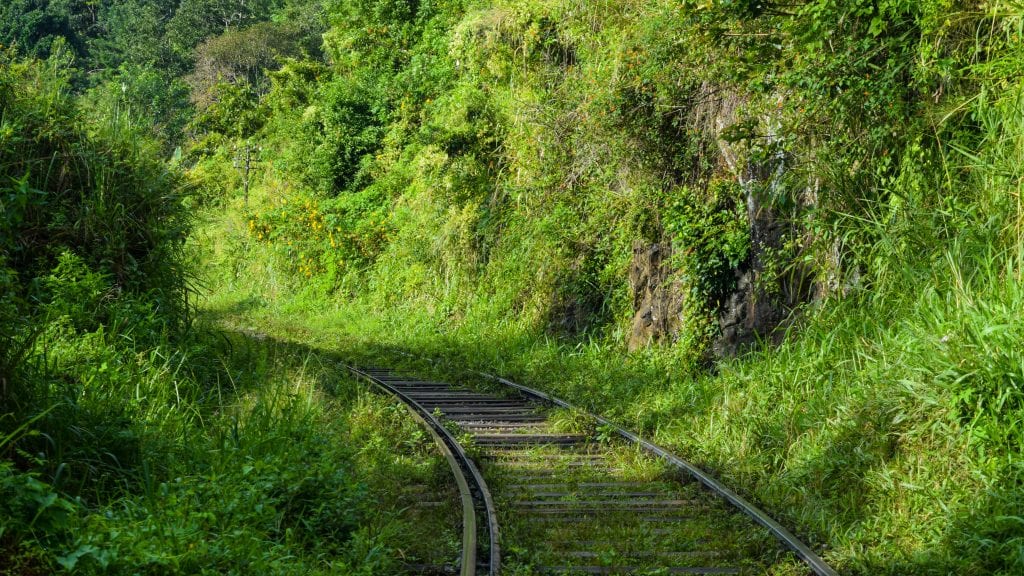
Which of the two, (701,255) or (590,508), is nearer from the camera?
(590,508)

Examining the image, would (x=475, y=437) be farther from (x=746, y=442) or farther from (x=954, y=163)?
(x=954, y=163)

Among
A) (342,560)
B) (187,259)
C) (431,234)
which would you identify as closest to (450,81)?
(431,234)

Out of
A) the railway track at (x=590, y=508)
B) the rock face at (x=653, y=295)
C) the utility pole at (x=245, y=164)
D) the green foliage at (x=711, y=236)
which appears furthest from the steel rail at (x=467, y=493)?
the utility pole at (x=245, y=164)

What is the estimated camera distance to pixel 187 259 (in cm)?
1194

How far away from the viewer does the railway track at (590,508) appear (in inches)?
236

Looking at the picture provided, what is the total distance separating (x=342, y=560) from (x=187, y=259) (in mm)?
7179

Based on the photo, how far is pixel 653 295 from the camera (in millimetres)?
13195

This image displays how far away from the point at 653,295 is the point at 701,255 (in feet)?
4.91

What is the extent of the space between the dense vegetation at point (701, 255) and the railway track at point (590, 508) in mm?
444

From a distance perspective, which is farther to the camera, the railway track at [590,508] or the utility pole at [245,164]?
the utility pole at [245,164]

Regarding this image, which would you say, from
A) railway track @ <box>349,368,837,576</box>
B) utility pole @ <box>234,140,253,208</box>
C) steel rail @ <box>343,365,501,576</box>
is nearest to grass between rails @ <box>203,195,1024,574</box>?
railway track @ <box>349,368,837,576</box>

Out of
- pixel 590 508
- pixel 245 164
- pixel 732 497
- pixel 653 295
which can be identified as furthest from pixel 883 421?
pixel 245 164

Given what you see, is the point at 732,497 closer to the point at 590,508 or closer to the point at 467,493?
the point at 590,508

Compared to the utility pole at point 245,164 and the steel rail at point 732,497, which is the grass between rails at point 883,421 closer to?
the steel rail at point 732,497
